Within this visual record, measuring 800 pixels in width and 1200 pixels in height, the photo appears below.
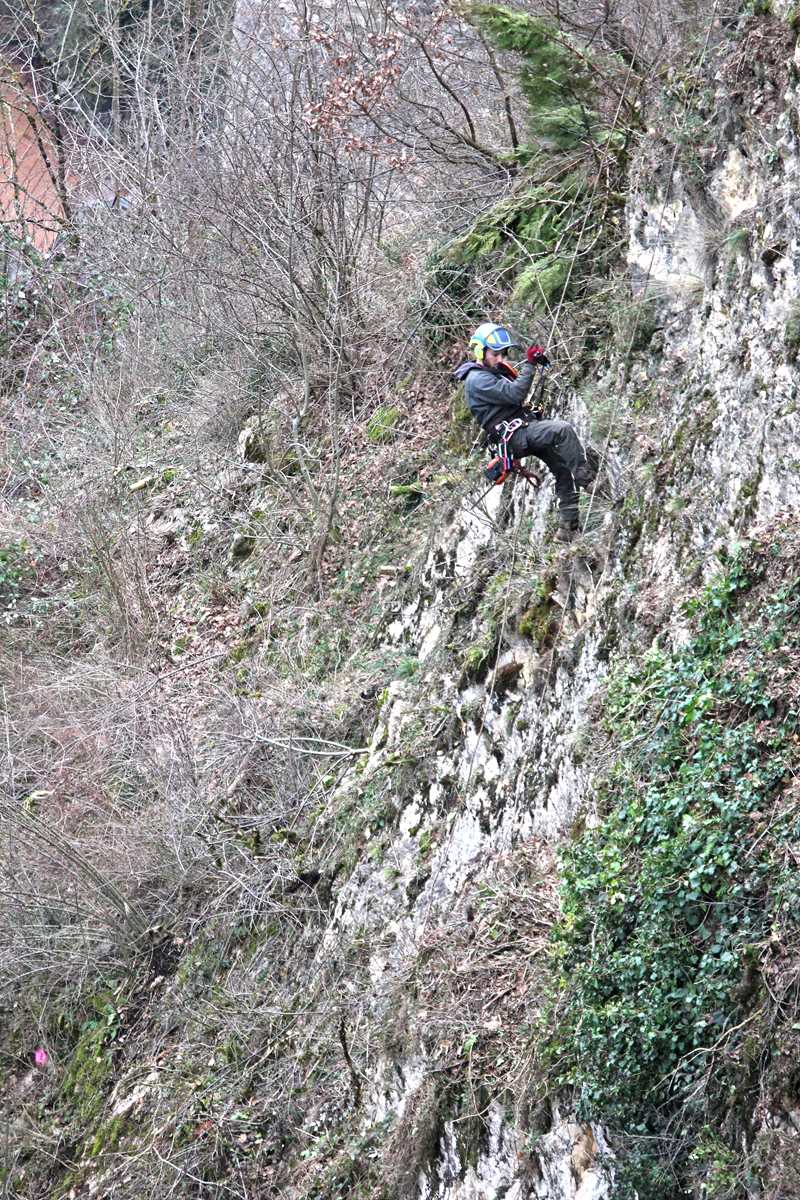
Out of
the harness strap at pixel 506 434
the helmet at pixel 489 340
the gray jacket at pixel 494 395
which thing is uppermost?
the helmet at pixel 489 340

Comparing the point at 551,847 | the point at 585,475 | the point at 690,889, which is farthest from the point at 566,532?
the point at 690,889

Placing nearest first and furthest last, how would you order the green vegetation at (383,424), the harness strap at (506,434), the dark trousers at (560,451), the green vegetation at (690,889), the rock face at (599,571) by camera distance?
the green vegetation at (690,889) → the rock face at (599,571) → the dark trousers at (560,451) → the harness strap at (506,434) → the green vegetation at (383,424)

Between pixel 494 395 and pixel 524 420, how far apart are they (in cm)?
27

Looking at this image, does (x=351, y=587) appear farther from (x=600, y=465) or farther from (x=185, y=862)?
(x=600, y=465)

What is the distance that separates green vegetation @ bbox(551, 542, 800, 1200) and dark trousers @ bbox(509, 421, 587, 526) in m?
2.19

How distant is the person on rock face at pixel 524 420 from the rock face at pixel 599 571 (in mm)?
232

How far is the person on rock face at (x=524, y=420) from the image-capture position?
26.5 ft

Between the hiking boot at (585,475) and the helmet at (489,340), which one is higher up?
the helmet at (489,340)

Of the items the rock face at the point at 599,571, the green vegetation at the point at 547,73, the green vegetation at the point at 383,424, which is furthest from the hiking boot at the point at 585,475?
the green vegetation at the point at 383,424

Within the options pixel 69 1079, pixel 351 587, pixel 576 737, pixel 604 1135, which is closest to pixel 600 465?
pixel 576 737

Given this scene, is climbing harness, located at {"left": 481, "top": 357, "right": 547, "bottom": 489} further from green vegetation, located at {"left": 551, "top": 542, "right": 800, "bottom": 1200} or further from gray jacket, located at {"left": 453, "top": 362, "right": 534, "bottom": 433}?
green vegetation, located at {"left": 551, "top": 542, "right": 800, "bottom": 1200}

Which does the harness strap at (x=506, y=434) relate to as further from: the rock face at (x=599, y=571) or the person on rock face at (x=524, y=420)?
the rock face at (x=599, y=571)

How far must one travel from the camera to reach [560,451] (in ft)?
26.5

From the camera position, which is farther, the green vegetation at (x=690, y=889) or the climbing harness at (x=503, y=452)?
the climbing harness at (x=503, y=452)
